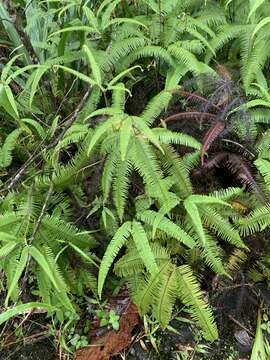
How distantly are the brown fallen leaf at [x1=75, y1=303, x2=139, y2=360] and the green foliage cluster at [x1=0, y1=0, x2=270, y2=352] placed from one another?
10cm

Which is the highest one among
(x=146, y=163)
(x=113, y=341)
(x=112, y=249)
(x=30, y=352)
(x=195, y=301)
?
(x=146, y=163)

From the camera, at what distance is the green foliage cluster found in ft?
6.94

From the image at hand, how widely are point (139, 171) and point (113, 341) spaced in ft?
2.83

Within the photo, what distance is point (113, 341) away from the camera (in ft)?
7.50

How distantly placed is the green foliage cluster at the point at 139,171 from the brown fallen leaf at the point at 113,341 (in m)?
0.10

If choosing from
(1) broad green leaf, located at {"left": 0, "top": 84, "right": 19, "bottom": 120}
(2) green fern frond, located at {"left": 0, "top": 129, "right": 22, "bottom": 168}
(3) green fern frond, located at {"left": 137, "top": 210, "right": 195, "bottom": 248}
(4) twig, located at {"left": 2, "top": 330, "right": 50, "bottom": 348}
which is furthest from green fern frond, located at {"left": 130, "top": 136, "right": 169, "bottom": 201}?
(4) twig, located at {"left": 2, "top": 330, "right": 50, "bottom": 348}

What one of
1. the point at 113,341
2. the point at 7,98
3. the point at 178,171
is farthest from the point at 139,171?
the point at 113,341

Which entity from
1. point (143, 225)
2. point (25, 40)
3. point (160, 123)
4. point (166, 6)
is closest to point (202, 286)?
point (143, 225)

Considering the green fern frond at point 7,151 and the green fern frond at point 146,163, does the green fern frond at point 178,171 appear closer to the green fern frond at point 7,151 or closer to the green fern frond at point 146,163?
the green fern frond at point 146,163

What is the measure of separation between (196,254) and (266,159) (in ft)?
1.92

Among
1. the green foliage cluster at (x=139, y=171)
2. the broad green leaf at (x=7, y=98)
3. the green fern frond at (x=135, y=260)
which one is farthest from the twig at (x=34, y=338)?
the broad green leaf at (x=7, y=98)

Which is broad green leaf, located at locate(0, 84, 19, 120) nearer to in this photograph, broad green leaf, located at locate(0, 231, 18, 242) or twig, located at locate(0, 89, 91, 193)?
twig, located at locate(0, 89, 91, 193)

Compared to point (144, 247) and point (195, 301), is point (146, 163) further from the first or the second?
point (195, 301)

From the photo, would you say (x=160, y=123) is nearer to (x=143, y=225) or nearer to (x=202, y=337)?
→ (x=143, y=225)
